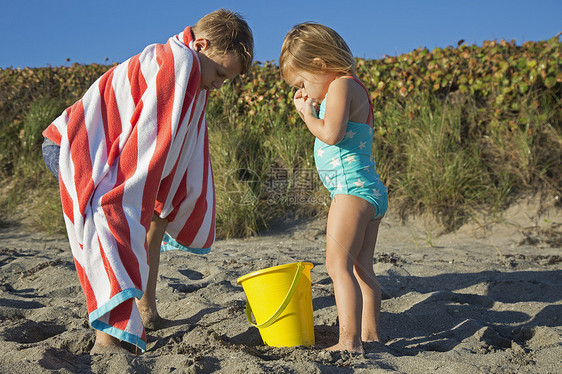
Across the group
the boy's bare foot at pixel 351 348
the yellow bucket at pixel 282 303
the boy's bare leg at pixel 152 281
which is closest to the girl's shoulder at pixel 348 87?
the yellow bucket at pixel 282 303

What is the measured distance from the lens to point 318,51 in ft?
7.96

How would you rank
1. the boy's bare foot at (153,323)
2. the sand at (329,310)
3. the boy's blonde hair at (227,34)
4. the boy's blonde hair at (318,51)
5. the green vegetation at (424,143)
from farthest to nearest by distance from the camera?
1. the green vegetation at (424,143)
2. the boy's bare foot at (153,323)
3. the boy's blonde hair at (227,34)
4. the boy's blonde hair at (318,51)
5. the sand at (329,310)

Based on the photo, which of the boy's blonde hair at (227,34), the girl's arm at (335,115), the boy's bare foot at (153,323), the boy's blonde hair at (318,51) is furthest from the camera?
the boy's bare foot at (153,323)

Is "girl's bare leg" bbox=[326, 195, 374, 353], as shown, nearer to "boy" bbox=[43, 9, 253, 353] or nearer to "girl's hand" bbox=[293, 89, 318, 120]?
"girl's hand" bbox=[293, 89, 318, 120]

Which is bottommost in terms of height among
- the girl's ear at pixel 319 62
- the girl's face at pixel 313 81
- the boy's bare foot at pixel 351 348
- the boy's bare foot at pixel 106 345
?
the boy's bare foot at pixel 351 348

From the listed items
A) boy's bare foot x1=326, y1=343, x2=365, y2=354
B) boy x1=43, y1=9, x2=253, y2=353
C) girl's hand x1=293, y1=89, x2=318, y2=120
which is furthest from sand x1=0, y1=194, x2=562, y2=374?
girl's hand x1=293, y1=89, x2=318, y2=120

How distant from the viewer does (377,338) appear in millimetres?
2428

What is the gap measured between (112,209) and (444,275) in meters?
2.54

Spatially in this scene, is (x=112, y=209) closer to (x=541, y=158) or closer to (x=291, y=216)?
(x=291, y=216)

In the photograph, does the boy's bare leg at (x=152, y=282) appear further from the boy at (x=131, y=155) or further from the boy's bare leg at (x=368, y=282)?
the boy's bare leg at (x=368, y=282)

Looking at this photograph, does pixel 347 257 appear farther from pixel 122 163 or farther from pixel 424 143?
pixel 424 143

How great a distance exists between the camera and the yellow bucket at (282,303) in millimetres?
2311

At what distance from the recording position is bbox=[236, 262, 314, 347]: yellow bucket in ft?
7.58

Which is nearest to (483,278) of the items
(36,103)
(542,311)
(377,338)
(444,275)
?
(444,275)
